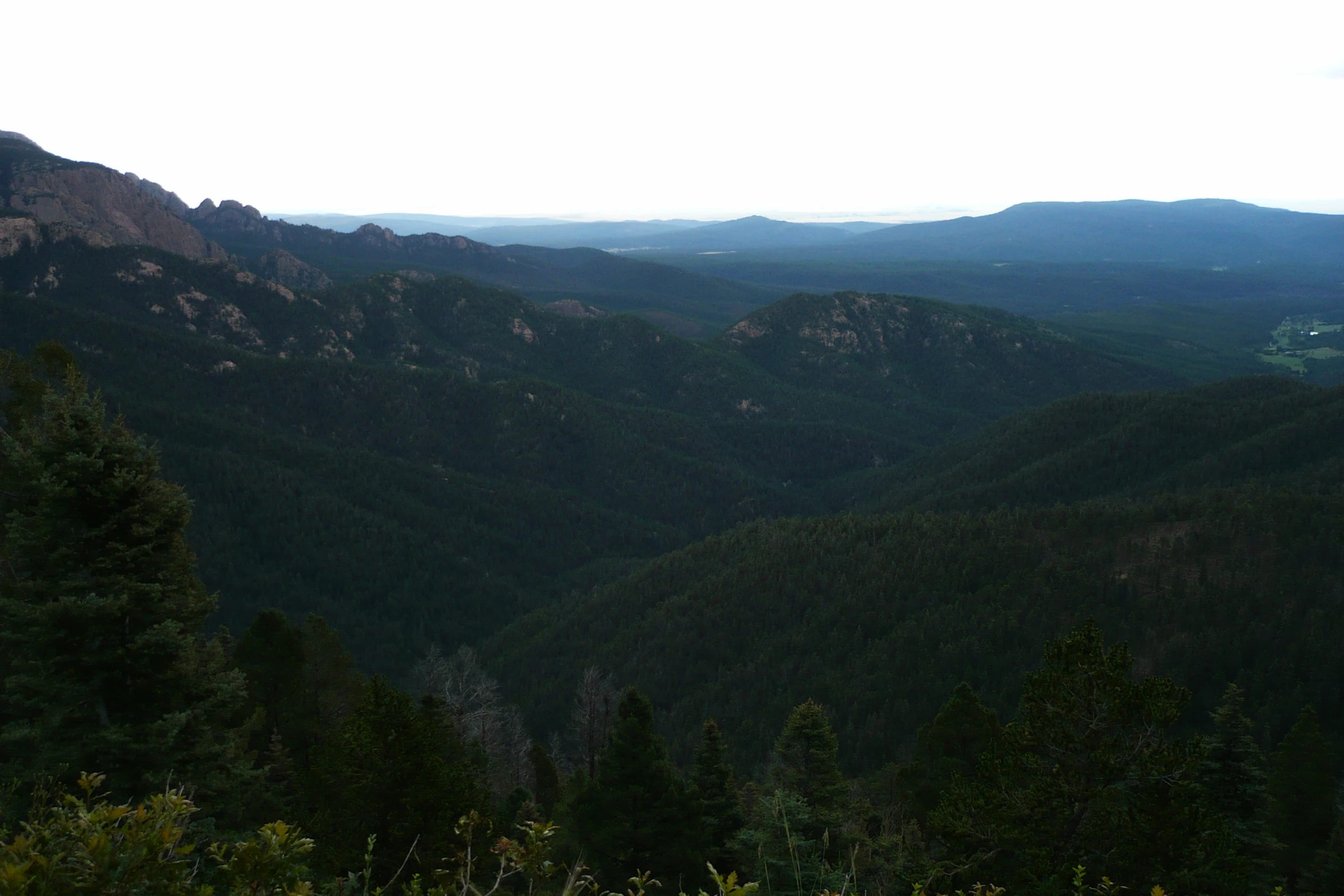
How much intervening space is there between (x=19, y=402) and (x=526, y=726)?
275 feet

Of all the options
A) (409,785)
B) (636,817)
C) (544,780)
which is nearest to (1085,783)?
(636,817)

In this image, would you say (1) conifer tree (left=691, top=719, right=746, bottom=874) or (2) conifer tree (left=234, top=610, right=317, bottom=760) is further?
(2) conifer tree (left=234, top=610, right=317, bottom=760)

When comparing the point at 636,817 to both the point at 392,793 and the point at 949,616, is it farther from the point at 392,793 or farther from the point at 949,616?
the point at 949,616

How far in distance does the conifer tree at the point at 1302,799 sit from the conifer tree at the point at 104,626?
3855 cm

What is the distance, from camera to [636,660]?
378ft

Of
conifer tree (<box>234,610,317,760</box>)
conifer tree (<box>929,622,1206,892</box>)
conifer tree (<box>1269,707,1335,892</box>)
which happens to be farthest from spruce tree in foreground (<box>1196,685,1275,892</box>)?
conifer tree (<box>234,610,317,760</box>)

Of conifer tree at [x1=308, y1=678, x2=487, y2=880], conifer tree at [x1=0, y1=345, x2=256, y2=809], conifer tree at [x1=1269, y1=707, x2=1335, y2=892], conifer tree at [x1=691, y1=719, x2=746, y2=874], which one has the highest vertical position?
conifer tree at [x1=0, y1=345, x2=256, y2=809]

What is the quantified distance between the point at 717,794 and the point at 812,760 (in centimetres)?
426

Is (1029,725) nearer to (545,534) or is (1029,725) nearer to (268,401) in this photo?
(545,534)

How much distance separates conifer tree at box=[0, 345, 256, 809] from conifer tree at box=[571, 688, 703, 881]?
10308mm

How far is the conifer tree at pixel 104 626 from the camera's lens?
17.4 m

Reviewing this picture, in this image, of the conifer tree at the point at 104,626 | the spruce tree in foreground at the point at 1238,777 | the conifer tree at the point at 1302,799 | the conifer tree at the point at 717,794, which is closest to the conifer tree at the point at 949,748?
the spruce tree in foreground at the point at 1238,777

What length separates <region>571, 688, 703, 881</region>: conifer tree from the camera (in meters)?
24.0

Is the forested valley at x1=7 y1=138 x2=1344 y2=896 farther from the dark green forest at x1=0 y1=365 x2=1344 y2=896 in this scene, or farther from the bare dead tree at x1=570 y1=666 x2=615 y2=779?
the bare dead tree at x1=570 y1=666 x2=615 y2=779
